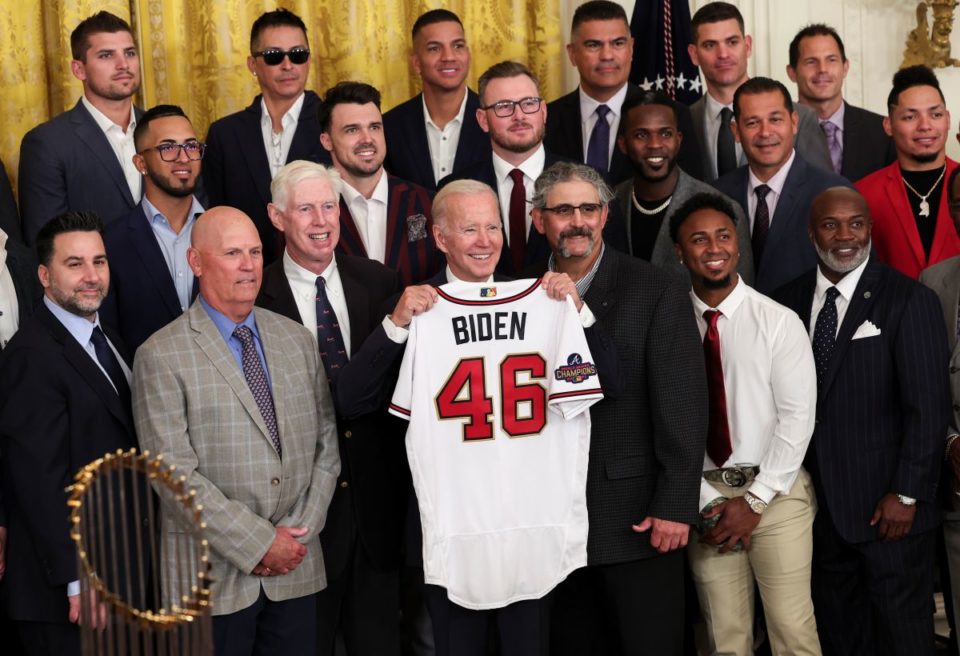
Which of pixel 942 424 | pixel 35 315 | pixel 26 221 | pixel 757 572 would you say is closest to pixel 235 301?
pixel 35 315

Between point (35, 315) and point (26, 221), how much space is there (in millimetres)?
1054

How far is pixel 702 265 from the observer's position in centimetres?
440

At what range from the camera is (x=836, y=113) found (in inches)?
226

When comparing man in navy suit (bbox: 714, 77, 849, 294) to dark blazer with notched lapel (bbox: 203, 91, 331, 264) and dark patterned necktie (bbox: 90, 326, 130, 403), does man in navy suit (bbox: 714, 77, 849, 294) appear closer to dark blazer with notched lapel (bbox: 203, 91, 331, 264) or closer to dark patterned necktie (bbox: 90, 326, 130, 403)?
dark blazer with notched lapel (bbox: 203, 91, 331, 264)

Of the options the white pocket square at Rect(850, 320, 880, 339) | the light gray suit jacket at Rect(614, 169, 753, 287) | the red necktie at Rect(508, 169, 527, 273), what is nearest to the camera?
the white pocket square at Rect(850, 320, 880, 339)

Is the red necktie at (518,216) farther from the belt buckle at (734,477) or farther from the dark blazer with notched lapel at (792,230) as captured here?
the belt buckle at (734,477)

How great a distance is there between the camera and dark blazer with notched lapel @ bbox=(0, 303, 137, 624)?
3.87m

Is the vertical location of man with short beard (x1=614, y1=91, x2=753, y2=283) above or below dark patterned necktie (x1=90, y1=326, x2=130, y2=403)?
Result: above

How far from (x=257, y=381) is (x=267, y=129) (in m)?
1.82

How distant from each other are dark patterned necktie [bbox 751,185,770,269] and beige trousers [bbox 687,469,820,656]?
39.2 inches

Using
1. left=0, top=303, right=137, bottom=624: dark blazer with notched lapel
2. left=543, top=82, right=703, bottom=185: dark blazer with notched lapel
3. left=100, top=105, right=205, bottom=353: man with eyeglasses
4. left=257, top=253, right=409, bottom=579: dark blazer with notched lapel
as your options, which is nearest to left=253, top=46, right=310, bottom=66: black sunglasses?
left=100, top=105, right=205, bottom=353: man with eyeglasses

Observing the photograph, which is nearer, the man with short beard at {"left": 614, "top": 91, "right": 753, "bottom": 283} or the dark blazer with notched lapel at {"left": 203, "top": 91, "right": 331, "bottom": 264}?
the man with short beard at {"left": 614, "top": 91, "right": 753, "bottom": 283}

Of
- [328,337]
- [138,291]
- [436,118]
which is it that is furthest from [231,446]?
[436,118]

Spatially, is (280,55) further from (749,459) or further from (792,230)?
(749,459)
